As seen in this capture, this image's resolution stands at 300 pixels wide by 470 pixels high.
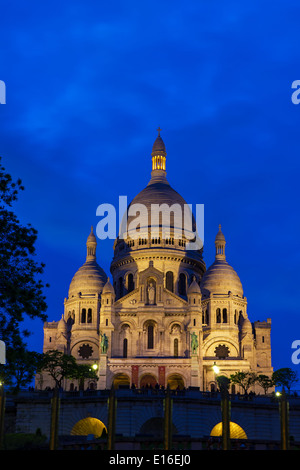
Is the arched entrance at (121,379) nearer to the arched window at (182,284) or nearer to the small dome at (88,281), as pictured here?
the small dome at (88,281)

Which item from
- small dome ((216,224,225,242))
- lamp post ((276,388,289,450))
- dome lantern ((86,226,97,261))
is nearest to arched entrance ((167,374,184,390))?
small dome ((216,224,225,242))

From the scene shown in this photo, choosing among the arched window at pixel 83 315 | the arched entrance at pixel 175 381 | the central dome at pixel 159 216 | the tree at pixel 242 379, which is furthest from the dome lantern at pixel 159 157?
the tree at pixel 242 379

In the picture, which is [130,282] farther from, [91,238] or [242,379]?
[242,379]

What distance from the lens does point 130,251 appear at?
4333 inches

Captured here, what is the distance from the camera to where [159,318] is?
98375 mm

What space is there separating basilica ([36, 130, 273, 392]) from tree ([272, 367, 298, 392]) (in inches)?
281

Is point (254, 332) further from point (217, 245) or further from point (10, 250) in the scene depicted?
point (10, 250)

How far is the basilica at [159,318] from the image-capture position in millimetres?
93688

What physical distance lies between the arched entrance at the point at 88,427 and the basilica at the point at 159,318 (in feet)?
107

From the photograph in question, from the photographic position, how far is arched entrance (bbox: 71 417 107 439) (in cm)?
5591

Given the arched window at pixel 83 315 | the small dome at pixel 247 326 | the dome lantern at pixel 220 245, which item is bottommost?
the small dome at pixel 247 326

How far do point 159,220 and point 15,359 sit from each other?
265 feet

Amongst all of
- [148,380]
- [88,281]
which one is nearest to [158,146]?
[88,281]
